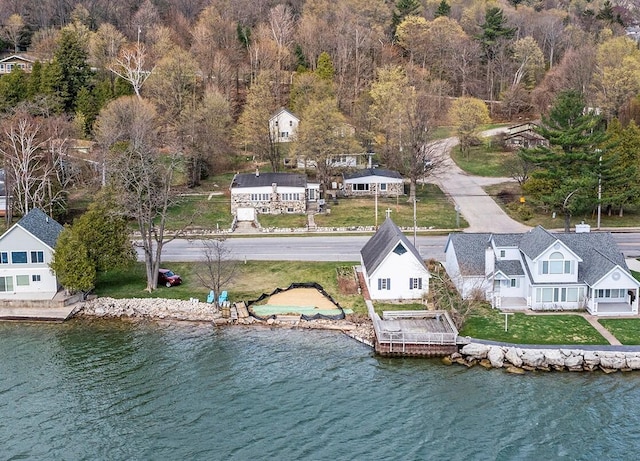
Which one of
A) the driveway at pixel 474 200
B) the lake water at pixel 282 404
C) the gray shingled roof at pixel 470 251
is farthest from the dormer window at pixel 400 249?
the driveway at pixel 474 200

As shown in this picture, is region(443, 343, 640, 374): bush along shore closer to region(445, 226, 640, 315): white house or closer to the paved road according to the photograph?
region(445, 226, 640, 315): white house

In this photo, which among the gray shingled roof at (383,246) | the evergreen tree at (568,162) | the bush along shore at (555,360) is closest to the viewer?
the bush along shore at (555,360)

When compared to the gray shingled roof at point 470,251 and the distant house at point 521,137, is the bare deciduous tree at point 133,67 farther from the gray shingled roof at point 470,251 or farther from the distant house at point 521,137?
the gray shingled roof at point 470,251

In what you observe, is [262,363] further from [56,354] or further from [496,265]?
[496,265]

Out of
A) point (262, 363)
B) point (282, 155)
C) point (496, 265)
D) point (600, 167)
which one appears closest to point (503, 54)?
point (282, 155)

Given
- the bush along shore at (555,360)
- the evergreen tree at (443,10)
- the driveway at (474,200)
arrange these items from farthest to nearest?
the evergreen tree at (443,10), the driveway at (474,200), the bush along shore at (555,360)
